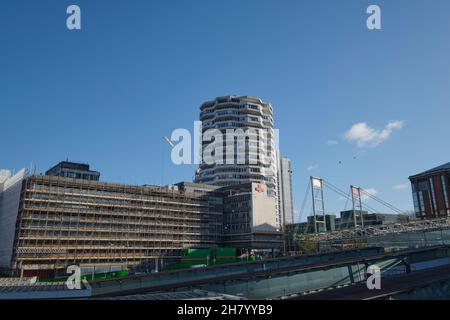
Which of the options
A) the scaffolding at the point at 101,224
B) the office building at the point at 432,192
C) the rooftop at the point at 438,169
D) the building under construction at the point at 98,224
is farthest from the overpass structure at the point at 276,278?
the rooftop at the point at 438,169

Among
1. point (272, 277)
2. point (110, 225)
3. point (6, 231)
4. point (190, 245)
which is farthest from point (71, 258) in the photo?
point (272, 277)

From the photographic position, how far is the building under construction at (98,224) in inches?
3393

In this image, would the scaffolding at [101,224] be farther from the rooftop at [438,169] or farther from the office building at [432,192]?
the rooftop at [438,169]

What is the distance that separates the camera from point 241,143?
568 ft

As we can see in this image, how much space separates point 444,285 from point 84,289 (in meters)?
29.9

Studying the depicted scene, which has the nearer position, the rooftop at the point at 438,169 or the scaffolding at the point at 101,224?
the scaffolding at the point at 101,224

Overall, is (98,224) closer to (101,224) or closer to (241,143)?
(101,224)

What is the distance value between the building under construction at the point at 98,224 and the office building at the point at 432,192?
71.4 metres

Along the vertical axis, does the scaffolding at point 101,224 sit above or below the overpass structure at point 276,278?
above

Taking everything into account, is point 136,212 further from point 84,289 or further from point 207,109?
point 207,109

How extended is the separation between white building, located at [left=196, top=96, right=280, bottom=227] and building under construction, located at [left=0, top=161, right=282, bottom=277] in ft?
143

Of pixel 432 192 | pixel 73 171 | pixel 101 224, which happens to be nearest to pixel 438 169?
pixel 432 192

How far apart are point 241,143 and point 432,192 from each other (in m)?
83.1

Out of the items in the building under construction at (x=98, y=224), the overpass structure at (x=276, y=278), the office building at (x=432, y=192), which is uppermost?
the office building at (x=432, y=192)
